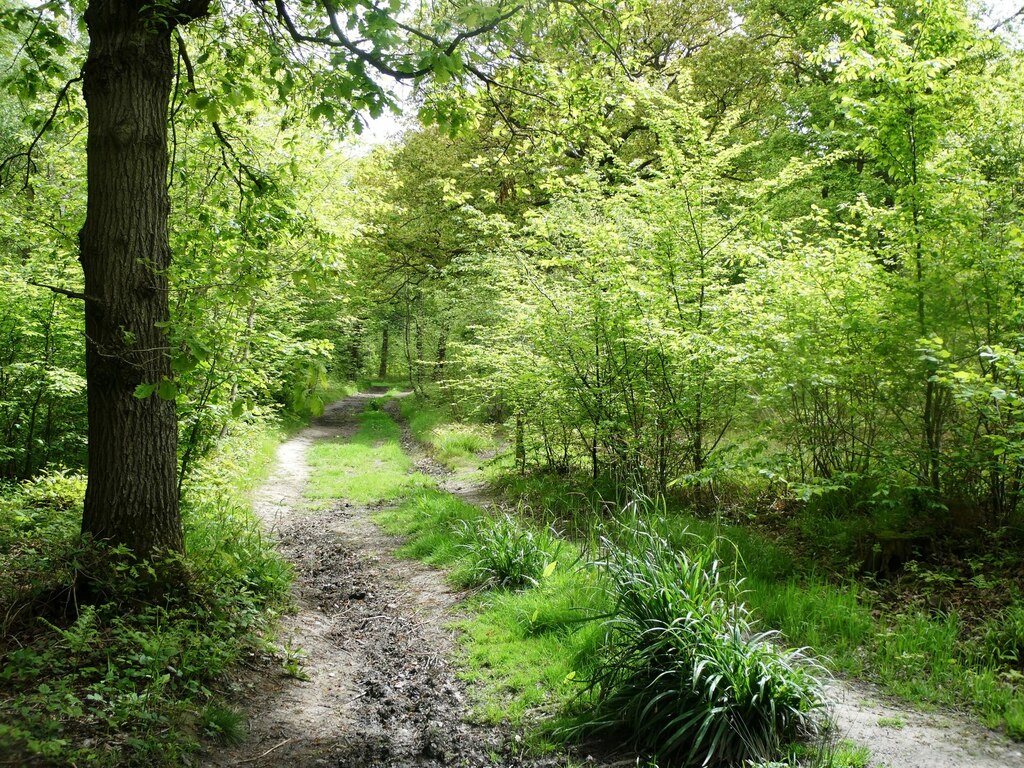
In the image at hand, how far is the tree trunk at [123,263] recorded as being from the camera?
4.15 meters

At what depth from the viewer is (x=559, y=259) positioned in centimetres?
793

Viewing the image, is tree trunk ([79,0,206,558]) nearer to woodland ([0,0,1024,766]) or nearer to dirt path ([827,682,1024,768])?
woodland ([0,0,1024,766])

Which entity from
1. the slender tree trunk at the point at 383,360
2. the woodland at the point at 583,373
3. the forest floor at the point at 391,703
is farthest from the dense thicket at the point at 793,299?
the slender tree trunk at the point at 383,360

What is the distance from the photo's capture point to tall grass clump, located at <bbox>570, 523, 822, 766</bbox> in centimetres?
319

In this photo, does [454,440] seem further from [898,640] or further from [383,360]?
[383,360]

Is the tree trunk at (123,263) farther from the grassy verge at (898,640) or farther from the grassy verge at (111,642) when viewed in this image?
the grassy verge at (898,640)

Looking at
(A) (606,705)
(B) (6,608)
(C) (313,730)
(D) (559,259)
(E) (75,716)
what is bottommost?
(C) (313,730)

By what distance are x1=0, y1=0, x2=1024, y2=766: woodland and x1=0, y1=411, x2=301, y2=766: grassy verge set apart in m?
0.02

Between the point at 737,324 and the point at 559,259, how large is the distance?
7.75ft

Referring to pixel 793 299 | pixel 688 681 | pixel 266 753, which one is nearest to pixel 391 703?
pixel 266 753

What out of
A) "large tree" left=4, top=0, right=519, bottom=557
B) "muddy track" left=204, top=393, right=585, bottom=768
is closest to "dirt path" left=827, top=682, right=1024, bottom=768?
"muddy track" left=204, top=393, right=585, bottom=768

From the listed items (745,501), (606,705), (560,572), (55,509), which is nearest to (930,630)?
(606,705)

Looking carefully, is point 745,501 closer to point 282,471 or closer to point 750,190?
point 750,190

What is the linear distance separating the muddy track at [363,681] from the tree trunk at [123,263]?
1.45 meters
